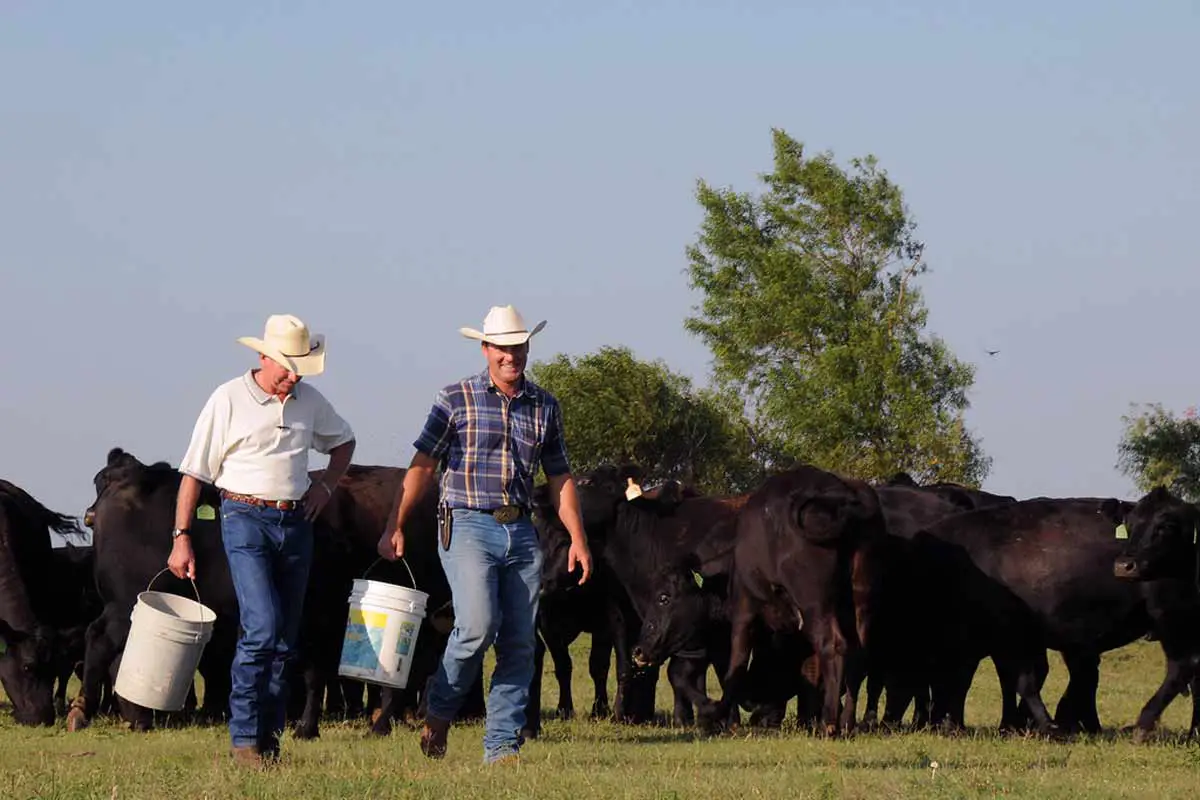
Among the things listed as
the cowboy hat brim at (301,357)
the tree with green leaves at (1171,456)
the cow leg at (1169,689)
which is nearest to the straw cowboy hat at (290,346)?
the cowboy hat brim at (301,357)

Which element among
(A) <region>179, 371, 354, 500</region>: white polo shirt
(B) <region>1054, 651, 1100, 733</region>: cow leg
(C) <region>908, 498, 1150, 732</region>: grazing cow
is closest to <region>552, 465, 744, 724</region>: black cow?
(C) <region>908, 498, 1150, 732</region>: grazing cow

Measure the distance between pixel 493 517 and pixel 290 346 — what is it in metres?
1.45

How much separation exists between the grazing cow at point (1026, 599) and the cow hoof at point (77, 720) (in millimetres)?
6545

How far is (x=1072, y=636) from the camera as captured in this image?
1514cm

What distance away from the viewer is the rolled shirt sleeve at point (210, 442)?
10.4 m

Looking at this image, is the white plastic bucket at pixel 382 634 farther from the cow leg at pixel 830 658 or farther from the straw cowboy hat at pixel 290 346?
the cow leg at pixel 830 658

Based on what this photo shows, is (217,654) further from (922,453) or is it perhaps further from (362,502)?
(922,453)

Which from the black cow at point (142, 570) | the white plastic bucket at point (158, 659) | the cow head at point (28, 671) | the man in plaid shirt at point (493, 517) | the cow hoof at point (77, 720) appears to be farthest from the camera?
the cow head at point (28, 671)

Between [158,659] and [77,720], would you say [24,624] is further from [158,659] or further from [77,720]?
[158,659]

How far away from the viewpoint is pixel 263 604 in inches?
400

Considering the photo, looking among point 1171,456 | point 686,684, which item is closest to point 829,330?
point 1171,456

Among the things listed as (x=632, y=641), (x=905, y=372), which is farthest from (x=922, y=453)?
(x=632, y=641)

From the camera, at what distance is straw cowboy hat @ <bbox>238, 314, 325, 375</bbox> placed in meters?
10.5

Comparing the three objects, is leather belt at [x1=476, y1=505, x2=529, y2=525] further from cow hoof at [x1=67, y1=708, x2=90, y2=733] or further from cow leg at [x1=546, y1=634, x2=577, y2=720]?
cow leg at [x1=546, y1=634, x2=577, y2=720]
